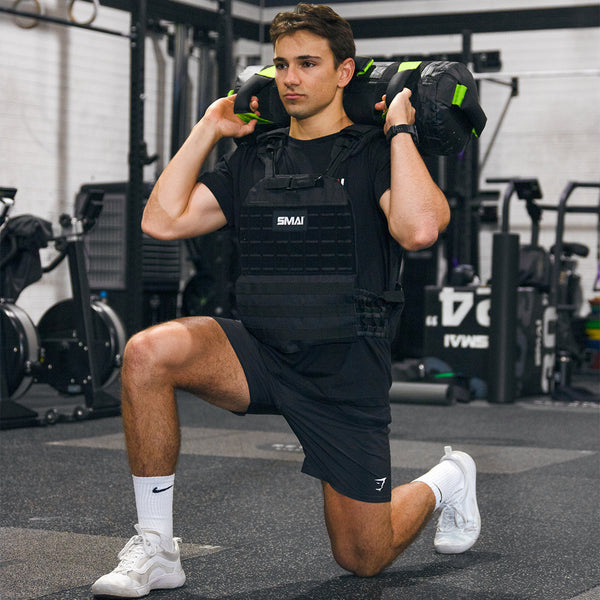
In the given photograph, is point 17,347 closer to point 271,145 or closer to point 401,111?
point 271,145

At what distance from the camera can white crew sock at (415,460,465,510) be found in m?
2.69

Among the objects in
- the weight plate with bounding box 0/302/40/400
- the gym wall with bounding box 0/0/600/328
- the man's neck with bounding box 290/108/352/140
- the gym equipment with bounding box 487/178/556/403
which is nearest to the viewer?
the man's neck with bounding box 290/108/352/140

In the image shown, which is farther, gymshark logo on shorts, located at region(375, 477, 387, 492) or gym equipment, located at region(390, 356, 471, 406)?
gym equipment, located at region(390, 356, 471, 406)

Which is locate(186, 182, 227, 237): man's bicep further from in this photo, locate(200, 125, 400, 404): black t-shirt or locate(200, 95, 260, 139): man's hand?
locate(200, 125, 400, 404): black t-shirt

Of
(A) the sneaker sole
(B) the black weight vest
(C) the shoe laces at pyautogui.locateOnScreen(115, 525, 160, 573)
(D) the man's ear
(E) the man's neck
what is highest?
(D) the man's ear

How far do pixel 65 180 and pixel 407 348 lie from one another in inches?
124

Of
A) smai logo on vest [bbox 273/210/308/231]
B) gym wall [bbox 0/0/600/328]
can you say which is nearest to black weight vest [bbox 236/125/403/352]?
smai logo on vest [bbox 273/210/308/231]

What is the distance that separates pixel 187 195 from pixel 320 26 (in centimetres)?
51

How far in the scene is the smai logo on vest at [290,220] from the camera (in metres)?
2.38

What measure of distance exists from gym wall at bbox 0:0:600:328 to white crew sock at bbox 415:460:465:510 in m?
5.76

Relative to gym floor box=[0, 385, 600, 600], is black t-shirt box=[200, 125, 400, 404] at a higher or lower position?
higher

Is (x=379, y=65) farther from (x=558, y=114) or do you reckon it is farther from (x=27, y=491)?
(x=558, y=114)

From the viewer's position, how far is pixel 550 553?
2.85m

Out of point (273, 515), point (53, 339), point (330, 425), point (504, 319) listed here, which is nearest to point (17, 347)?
point (53, 339)
